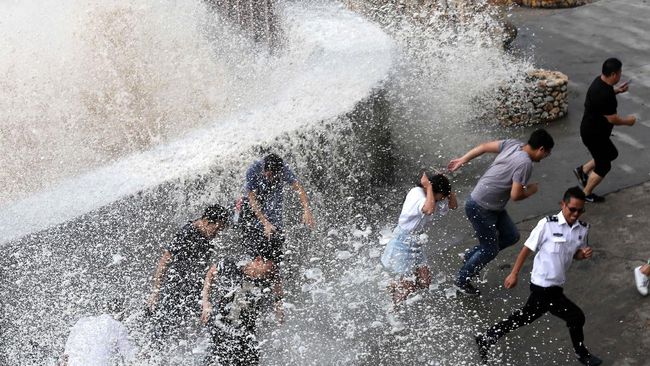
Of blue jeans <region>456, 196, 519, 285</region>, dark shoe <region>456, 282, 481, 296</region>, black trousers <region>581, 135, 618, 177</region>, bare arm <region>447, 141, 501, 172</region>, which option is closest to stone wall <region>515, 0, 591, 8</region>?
black trousers <region>581, 135, 618, 177</region>

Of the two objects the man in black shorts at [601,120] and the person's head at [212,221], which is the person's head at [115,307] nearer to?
the person's head at [212,221]

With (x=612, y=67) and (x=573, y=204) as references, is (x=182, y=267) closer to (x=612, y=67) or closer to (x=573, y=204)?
(x=573, y=204)

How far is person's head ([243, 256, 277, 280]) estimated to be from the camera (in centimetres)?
608

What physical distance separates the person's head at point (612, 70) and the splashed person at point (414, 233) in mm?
1865

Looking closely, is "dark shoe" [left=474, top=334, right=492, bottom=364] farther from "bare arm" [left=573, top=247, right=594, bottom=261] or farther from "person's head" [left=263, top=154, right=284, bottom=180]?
"person's head" [left=263, top=154, right=284, bottom=180]

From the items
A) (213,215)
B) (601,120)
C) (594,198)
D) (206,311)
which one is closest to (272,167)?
(213,215)

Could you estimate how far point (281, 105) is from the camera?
8.02 m

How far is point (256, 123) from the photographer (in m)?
7.70

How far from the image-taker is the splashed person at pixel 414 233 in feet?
18.6

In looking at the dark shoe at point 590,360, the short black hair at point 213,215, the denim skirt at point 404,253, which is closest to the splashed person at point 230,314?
the short black hair at point 213,215

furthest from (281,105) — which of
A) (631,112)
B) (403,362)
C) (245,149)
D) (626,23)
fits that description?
(626,23)

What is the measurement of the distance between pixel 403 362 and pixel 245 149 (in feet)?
8.99

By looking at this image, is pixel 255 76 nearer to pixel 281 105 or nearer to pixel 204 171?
pixel 281 105

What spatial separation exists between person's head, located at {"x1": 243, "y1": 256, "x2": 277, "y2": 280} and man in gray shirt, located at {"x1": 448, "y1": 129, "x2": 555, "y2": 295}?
153 centimetres
